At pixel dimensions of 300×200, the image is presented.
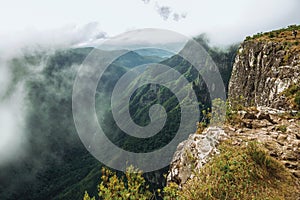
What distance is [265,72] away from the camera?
882 inches

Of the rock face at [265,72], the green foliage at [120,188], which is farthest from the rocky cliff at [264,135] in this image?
the green foliage at [120,188]

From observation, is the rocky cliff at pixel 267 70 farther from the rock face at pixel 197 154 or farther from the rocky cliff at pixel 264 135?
the rock face at pixel 197 154

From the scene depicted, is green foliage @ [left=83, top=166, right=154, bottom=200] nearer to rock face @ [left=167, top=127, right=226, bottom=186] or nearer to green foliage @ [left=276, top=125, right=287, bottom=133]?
rock face @ [left=167, top=127, right=226, bottom=186]

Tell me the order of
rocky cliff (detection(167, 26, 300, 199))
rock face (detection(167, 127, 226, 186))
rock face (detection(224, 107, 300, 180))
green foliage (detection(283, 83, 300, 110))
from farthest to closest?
green foliage (detection(283, 83, 300, 110)), rock face (detection(167, 127, 226, 186)), rock face (detection(224, 107, 300, 180)), rocky cliff (detection(167, 26, 300, 199))

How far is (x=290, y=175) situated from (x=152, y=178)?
198320 millimetres

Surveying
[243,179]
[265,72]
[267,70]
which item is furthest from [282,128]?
[265,72]

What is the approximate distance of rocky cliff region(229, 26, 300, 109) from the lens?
→ 57.7 feet

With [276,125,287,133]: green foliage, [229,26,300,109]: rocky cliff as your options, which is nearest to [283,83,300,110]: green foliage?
[229,26,300,109]: rocky cliff

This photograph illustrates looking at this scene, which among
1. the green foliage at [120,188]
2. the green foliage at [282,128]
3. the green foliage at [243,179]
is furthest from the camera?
the green foliage at [282,128]

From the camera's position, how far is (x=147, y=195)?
19.1 feet

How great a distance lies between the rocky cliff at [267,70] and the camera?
17.6 metres

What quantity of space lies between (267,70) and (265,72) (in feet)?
1.15

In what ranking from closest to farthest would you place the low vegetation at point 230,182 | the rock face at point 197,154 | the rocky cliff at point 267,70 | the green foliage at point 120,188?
the green foliage at point 120,188
the low vegetation at point 230,182
the rock face at point 197,154
the rocky cliff at point 267,70

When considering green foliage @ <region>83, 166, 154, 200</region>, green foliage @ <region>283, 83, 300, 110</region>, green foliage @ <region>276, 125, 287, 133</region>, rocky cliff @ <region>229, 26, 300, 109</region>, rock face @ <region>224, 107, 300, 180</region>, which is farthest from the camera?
rocky cliff @ <region>229, 26, 300, 109</region>
